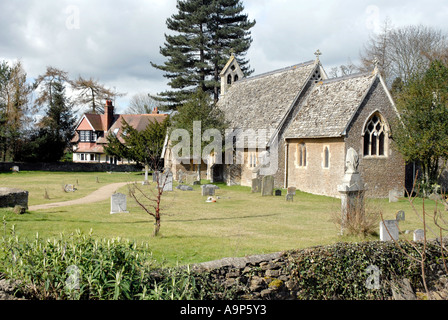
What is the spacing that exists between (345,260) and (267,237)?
4.35 meters

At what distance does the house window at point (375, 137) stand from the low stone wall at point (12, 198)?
64.5ft

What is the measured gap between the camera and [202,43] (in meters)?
49.1

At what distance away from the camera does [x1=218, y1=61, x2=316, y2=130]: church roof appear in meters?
30.5

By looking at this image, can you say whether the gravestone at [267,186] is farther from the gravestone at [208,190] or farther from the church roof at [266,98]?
the church roof at [266,98]

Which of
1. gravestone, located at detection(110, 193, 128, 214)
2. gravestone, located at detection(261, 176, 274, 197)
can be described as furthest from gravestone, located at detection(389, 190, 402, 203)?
gravestone, located at detection(110, 193, 128, 214)

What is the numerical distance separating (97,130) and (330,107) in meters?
41.3

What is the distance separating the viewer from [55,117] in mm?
55312

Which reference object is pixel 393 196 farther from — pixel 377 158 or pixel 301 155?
pixel 301 155

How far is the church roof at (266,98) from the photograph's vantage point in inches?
1199

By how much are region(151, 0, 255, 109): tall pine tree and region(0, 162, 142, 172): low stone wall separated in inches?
435

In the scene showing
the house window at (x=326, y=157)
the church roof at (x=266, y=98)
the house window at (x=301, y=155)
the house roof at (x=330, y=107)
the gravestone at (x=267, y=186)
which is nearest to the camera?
the gravestone at (x=267, y=186)

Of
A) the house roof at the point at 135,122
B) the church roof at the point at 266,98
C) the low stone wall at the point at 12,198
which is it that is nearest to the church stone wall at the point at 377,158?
the church roof at the point at 266,98

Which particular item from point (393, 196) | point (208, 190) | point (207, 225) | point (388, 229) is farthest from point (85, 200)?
point (393, 196)
